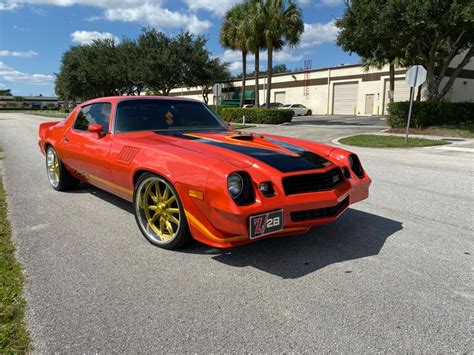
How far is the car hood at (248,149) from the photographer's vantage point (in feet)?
10.8

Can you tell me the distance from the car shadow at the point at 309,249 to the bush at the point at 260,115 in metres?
22.7

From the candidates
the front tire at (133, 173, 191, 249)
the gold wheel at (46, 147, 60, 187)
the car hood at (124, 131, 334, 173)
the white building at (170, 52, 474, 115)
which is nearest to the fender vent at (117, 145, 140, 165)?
the car hood at (124, 131, 334, 173)

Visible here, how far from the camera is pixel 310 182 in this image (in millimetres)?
3264

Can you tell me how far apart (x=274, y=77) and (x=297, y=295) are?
55.6 meters

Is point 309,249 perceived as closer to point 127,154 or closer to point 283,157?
point 283,157

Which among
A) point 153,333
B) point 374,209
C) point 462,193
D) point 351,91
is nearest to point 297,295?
point 153,333

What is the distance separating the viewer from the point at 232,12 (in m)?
30.2

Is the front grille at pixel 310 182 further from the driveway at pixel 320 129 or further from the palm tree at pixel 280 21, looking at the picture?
the palm tree at pixel 280 21

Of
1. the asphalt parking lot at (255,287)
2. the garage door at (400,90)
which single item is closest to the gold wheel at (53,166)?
the asphalt parking lot at (255,287)

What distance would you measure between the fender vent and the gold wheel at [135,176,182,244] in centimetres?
31

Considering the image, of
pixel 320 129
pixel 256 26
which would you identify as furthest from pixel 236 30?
pixel 320 129

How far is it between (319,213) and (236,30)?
28.7 metres

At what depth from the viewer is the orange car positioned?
2963 mm

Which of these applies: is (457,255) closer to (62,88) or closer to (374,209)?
(374,209)
